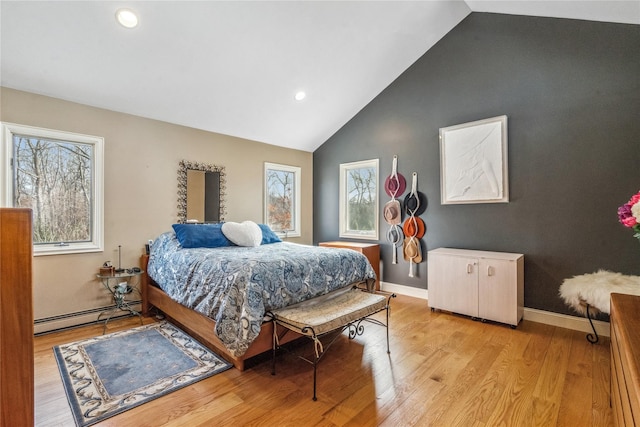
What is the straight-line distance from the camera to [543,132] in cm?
310

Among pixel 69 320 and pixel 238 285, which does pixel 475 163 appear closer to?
pixel 238 285

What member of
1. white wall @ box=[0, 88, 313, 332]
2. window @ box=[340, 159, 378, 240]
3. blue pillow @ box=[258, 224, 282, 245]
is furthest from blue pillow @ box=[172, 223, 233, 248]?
window @ box=[340, 159, 378, 240]

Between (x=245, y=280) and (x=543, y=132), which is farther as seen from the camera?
(x=543, y=132)

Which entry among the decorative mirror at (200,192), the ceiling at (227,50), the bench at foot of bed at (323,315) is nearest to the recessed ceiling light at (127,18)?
the ceiling at (227,50)

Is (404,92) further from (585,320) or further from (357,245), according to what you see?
(585,320)

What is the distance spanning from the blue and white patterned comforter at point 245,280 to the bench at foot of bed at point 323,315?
0.28 feet

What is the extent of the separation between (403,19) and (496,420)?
3.73 meters

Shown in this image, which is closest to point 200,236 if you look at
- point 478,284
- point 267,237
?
point 267,237

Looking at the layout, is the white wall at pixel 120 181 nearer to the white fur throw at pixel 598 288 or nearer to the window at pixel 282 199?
the window at pixel 282 199

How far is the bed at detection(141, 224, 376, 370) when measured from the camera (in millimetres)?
2111

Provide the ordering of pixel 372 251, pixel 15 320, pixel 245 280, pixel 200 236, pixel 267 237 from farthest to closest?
1. pixel 372 251
2. pixel 267 237
3. pixel 200 236
4. pixel 245 280
5. pixel 15 320

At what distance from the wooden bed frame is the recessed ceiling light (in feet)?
7.69

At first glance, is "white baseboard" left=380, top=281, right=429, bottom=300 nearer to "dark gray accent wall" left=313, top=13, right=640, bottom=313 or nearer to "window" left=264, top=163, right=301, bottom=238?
"dark gray accent wall" left=313, top=13, right=640, bottom=313

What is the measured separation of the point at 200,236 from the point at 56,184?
152 cm
